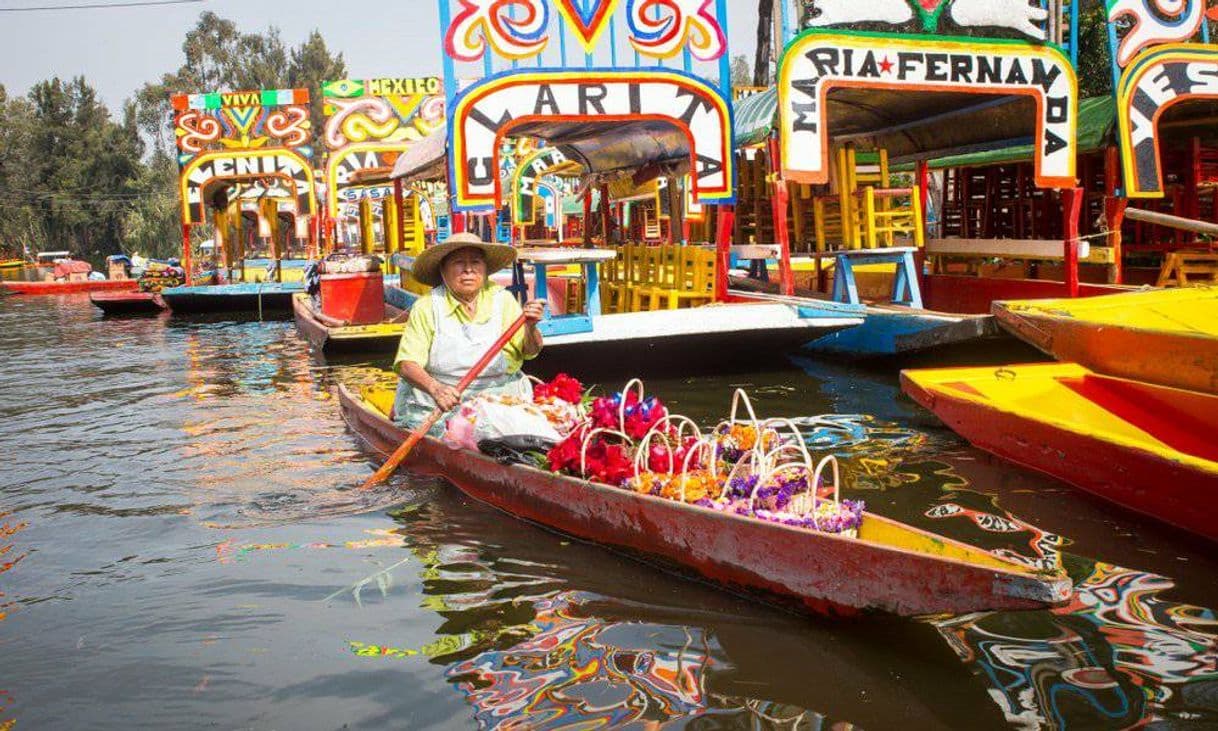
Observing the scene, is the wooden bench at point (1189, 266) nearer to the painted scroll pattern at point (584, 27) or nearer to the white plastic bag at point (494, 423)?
the painted scroll pattern at point (584, 27)

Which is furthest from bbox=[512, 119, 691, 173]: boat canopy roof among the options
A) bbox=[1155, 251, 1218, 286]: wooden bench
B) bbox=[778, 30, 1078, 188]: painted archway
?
bbox=[1155, 251, 1218, 286]: wooden bench

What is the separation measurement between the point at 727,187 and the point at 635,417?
6.75m

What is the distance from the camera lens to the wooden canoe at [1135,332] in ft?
20.1

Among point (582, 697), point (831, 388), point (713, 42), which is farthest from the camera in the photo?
point (713, 42)

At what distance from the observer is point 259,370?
13938 millimetres

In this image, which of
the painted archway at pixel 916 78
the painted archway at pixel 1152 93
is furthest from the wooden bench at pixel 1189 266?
the painted archway at pixel 916 78

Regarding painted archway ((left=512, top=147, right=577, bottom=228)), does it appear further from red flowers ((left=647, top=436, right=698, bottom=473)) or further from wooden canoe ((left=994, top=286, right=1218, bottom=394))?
red flowers ((left=647, top=436, right=698, bottom=473))

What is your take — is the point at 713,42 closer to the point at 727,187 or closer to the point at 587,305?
the point at 727,187

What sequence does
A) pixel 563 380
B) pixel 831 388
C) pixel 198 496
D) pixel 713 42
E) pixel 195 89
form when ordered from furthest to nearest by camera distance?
pixel 195 89 → pixel 713 42 → pixel 831 388 → pixel 198 496 → pixel 563 380

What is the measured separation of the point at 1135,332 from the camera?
645 cm

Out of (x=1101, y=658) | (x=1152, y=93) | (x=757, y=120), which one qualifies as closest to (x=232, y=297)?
(x=757, y=120)

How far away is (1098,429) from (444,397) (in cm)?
394

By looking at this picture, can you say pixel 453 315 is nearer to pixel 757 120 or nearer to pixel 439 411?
pixel 439 411

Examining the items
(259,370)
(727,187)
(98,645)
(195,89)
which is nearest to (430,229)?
(259,370)
